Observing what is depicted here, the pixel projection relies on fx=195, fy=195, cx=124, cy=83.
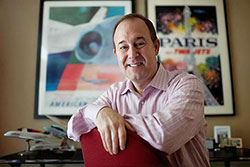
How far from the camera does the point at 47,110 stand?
201 centimetres

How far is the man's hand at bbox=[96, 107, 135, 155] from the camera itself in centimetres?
62

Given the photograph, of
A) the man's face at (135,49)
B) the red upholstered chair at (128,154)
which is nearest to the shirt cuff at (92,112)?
the red upholstered chair at (128,154)

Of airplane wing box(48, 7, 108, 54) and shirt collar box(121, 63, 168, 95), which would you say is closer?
shirt collar box(121, 63, 168, 95)

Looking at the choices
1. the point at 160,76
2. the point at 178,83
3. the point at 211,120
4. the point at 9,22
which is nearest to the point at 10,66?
the point at 9,22

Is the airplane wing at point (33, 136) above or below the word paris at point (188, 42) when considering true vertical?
below

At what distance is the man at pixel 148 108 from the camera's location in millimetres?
655

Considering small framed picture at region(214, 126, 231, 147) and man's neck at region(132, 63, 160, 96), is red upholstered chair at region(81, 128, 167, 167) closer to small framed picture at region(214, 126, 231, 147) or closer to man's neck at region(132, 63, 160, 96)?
man's neck at region(132, 63, 160, 96)

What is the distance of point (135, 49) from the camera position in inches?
39.6

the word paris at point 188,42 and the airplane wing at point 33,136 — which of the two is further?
the word paris at point 188,42

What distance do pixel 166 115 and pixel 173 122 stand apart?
33mm

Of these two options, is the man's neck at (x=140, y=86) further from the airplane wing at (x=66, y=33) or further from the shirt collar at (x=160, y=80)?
the airplane wing at (x=66, y=33)

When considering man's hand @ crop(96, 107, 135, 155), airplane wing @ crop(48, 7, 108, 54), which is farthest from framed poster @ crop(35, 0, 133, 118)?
man's hand @ crop(96, 107, 135, 155)

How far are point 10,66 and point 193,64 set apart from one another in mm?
1987

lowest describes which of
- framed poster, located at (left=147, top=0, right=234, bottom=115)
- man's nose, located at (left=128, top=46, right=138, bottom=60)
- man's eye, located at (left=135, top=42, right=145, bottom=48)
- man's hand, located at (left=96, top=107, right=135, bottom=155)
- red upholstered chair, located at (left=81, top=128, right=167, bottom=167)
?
red upholstered chair, located at (left=81, top=128, right=167, bottom=167)
